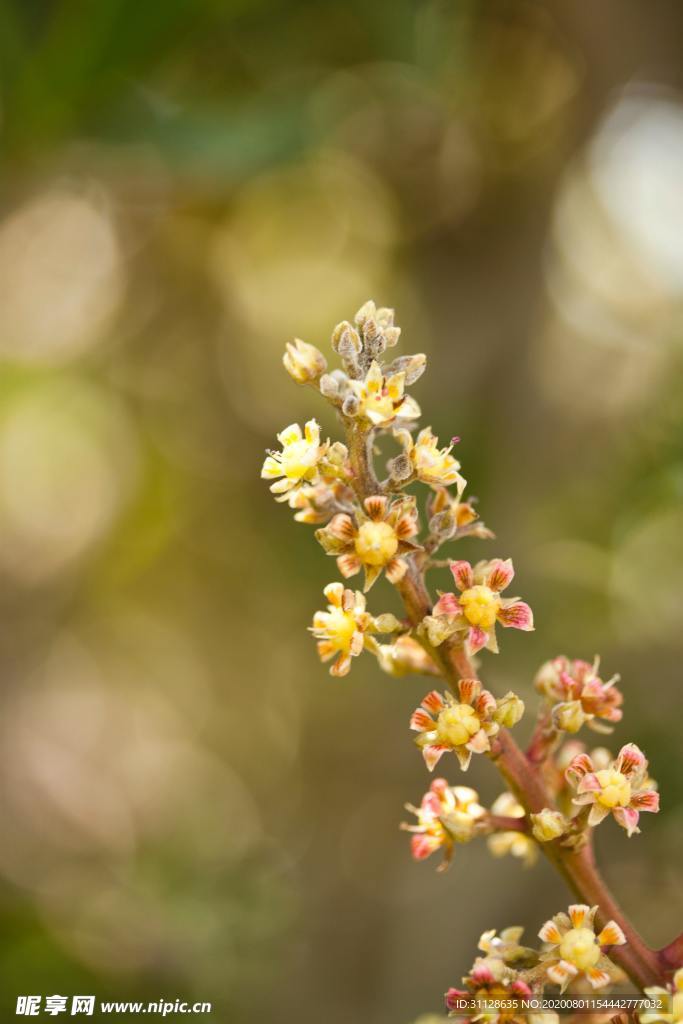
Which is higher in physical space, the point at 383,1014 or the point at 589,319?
the point at 589,319

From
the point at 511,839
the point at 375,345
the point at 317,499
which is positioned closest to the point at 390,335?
the point at 375,345

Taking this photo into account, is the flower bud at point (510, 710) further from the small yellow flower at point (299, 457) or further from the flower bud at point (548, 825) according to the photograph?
the small yellow flower at point (299, 457)

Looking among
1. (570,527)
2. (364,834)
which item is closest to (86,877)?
(364,834)

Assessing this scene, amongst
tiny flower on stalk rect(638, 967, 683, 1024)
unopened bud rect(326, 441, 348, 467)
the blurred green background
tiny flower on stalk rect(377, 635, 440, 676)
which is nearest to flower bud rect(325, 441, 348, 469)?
unopened bud rect(326, 441, 348, 467)

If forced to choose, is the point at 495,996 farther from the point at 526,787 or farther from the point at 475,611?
the point at 475,611

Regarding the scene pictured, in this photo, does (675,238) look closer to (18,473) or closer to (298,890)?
(298,890)

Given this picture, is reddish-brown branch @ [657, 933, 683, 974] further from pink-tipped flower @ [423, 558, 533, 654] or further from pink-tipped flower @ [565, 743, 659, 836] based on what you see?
pink-tipped flower @ [423, 558, 533, 654]
